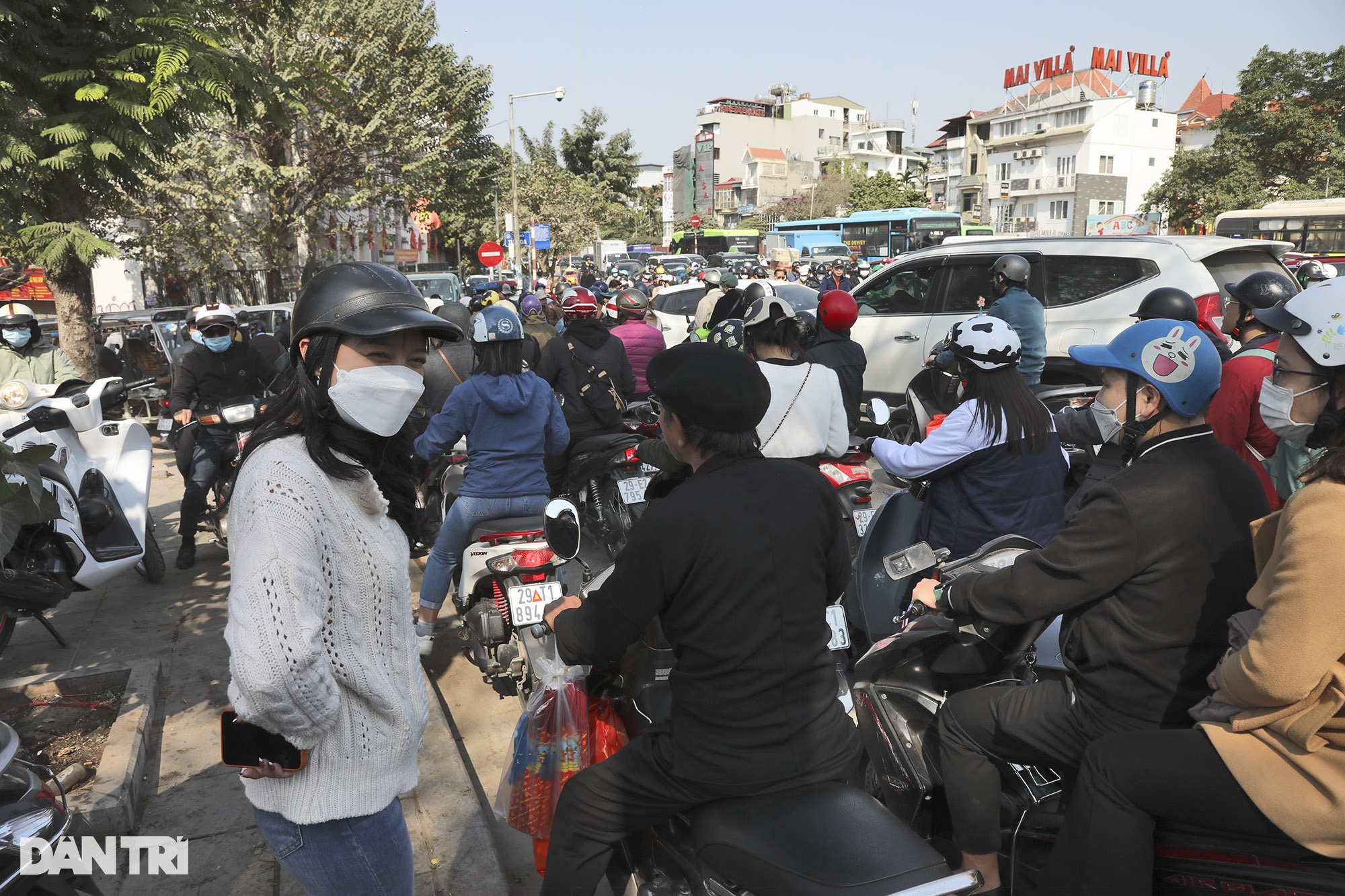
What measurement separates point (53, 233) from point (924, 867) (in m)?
6.21

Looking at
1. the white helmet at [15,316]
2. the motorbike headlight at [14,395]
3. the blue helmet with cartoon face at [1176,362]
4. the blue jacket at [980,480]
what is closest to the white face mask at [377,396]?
the blue helmet with cartoon face at [1176,362]

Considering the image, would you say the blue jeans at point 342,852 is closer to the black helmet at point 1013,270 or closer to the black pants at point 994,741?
the black pants at point 994,741

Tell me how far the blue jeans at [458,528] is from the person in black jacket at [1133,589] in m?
2.51

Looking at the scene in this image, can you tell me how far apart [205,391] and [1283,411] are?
6.67 meters

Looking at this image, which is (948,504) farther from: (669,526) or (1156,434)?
(669,526)

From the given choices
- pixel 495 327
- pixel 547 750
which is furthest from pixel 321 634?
pixel 495 327

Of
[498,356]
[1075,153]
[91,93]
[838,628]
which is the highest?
[1075,153]

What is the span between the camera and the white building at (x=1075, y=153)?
6956cm

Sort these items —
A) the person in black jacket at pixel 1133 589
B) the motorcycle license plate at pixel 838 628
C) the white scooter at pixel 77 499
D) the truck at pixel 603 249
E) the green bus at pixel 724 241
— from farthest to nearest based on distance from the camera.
→ 1. the green bus at pixel 724 241
2. the truck at pixel 603 249
3. the white scooter at pixel 77 499
4. the motorcycle license plate at pixel 838 628
5. the person in black jacket at pixel 1133 589

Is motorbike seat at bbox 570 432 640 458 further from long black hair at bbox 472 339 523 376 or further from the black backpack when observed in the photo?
long black hair at bbox 472 339 523 376

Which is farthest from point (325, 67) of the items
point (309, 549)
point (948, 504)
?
point (309, 549)

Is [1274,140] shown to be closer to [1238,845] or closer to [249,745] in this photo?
[1238,845]

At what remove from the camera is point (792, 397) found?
4.21 meters

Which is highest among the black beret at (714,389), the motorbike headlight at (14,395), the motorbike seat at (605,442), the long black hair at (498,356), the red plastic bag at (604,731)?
the black beret at (714,389)
